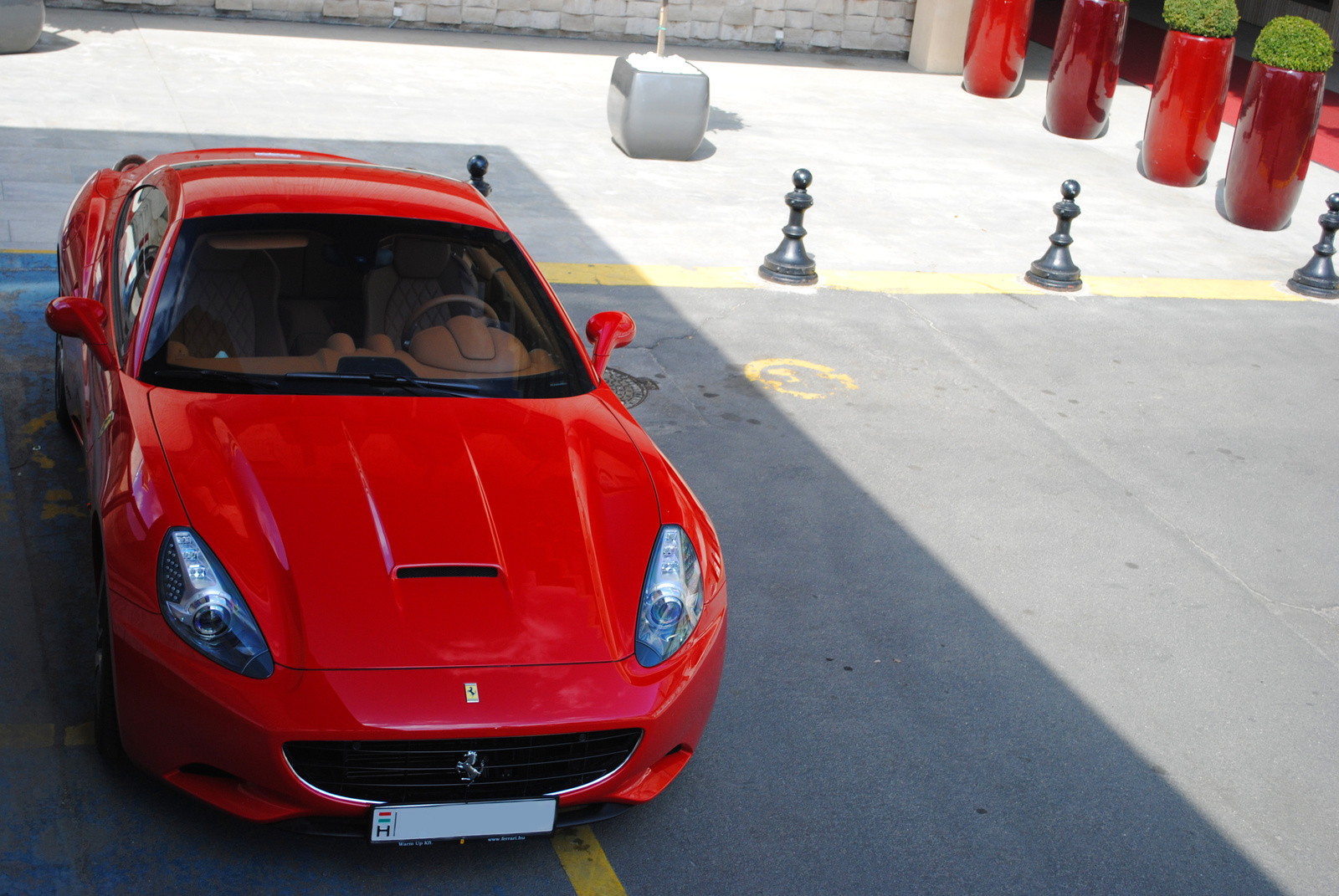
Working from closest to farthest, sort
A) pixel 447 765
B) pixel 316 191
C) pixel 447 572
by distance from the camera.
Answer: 1. pixel 447 765
2. pixel 447 572
3. pixel 316 191

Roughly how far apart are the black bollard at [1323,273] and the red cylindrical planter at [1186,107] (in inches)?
122

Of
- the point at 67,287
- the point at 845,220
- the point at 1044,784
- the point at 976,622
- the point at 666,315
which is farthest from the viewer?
the point at 845,220

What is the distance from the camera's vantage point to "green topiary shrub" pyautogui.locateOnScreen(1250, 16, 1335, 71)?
11.3 metres

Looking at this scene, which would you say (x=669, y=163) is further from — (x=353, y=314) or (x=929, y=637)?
(x=353, y=314)

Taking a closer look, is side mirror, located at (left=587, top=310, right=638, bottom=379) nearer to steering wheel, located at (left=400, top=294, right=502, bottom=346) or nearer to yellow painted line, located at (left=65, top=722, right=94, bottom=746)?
steering wheel, located at (left=400, top=294, right=502, bottom=346)

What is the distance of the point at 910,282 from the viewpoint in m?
9.46

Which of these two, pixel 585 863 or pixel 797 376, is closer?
pixel 585 863

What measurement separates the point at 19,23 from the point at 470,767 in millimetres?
12575

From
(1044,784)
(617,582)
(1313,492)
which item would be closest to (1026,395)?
(1313,492)

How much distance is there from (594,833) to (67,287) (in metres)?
3.52

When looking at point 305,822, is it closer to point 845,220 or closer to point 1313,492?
point 1313,492

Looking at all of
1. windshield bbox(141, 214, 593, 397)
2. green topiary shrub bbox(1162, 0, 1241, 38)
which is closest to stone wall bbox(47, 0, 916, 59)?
green topiary shrub bbox(1162, 0, 1241, 38)

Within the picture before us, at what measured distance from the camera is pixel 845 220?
11016 millimetres

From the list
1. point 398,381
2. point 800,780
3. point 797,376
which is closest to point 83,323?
point 398,381
